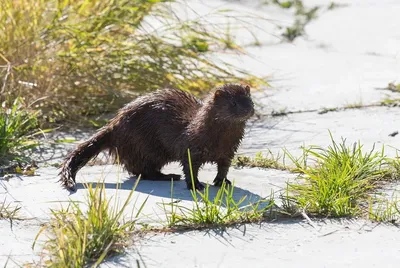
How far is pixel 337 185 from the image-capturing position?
4.47 m

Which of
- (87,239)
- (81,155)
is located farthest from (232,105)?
(87,239)

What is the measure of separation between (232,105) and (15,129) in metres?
1.52

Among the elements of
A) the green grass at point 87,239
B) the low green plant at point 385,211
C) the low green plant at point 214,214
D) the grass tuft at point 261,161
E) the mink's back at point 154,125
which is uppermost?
the mink's back at point 154,125

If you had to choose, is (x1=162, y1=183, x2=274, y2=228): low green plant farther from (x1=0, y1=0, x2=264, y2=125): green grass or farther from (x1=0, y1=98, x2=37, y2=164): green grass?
(x1=0, y1=0, x2=264, y2=125): green grass

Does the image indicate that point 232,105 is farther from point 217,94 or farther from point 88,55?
point 88,55

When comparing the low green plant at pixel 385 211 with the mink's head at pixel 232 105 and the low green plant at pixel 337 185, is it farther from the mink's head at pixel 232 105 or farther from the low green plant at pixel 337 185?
the mink's head at pixel 232 105

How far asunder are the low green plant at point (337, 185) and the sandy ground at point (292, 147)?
13 centimetres

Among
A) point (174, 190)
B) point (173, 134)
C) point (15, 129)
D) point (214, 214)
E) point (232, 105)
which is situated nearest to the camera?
point (214, 214)

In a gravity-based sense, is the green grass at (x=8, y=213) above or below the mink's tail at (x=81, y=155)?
below

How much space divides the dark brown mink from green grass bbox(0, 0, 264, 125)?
1117mm

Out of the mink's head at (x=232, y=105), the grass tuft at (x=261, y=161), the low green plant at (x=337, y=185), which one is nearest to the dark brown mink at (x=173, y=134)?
the mink's head at (x=232, y=105)

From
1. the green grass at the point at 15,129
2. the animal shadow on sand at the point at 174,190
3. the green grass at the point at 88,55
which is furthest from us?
the green grass at the point at 88,55

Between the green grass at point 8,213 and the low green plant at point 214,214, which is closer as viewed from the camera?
the low green plant at point 214,214

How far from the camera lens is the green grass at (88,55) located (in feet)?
22.4
